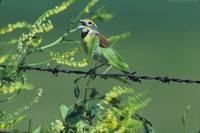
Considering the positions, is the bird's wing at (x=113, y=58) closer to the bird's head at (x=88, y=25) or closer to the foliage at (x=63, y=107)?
the foliage at (x=63, y=107)

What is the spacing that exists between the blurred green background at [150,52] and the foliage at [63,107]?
628 centimetres

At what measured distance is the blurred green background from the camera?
13648 millimetres

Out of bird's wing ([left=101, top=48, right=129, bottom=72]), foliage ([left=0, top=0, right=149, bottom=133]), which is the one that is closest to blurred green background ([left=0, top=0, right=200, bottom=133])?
bird's wing ([left=101, top=48, right=129, bottom=72])

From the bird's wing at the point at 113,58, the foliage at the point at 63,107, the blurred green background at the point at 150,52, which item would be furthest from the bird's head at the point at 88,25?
the blurred green background at the point at 150,52

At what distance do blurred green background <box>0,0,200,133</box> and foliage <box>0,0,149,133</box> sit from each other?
20.6ft

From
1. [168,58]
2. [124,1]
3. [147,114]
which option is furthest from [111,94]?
[124,1]

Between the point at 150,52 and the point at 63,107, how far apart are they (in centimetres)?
1764

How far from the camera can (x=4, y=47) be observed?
3104mm

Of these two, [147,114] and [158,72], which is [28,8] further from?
[147,114]

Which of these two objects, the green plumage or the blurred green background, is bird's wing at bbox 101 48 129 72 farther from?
the blurred green background

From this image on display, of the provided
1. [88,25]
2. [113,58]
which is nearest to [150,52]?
[88,25]

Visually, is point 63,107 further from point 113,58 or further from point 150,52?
point 150,52

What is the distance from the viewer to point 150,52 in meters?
20.8

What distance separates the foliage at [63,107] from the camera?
9.56 feet
